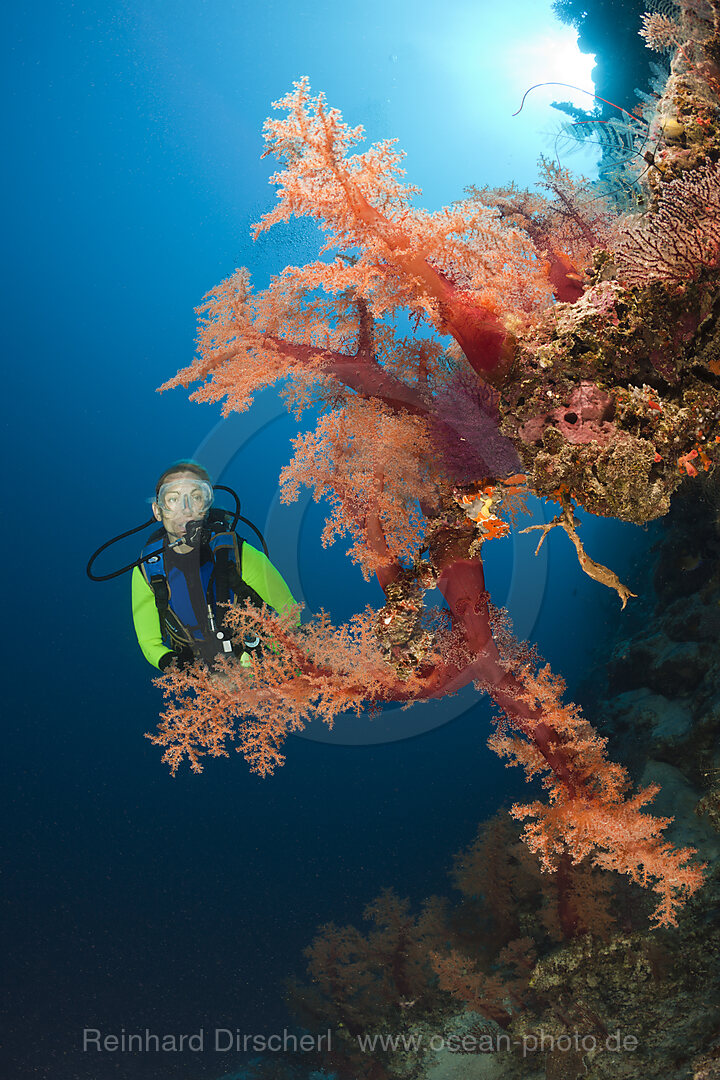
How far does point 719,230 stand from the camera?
1756 millimetres

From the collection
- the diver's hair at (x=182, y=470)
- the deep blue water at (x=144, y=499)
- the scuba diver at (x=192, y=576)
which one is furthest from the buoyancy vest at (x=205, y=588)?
the deep blue water at (x=144, y=499)

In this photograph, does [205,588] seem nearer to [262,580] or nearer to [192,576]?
[192,576]

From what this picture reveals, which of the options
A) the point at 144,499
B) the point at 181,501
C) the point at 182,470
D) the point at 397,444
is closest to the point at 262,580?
the point at 181,501

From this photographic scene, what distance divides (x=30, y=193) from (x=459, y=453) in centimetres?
1482

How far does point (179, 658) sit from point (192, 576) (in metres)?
0.57

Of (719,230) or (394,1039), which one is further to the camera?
(394,1039)

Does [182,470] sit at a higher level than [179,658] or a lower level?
higher

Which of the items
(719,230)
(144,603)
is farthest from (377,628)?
(719,230)

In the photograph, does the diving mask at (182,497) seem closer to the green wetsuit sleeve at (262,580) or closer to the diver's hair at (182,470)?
the diver's hair at (182,470)

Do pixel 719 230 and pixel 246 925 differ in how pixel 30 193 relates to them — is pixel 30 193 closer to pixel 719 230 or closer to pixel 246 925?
pixel 719 230

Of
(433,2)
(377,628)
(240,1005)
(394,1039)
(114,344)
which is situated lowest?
(240,1005)

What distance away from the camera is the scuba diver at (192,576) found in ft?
11.1

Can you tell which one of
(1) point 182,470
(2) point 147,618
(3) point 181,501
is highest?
(1) point 182,470

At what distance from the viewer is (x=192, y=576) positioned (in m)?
3.44
